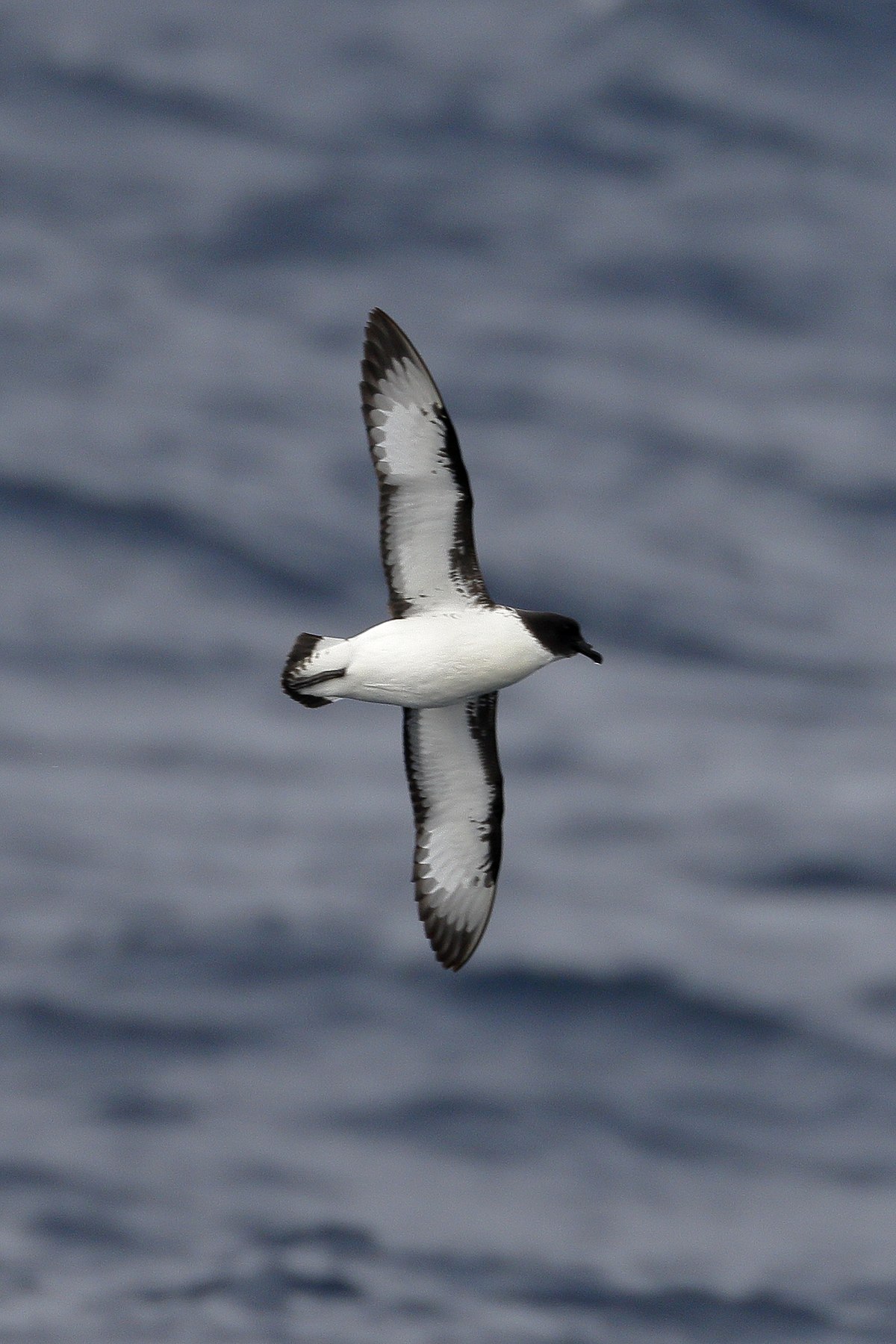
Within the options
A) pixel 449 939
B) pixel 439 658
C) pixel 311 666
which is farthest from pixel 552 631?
pixel 449 939

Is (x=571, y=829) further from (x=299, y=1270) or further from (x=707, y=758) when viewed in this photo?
(x=299, y=1270)

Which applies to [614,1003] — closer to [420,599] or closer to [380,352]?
[420,599]

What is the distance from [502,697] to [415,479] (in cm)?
4801

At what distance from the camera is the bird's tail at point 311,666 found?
13.5 m

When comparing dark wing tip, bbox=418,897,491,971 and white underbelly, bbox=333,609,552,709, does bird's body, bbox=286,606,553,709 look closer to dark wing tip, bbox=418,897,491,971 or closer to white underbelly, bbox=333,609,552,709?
white underbelly, bbox=333,609,552,709

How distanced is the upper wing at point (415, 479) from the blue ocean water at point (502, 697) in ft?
127

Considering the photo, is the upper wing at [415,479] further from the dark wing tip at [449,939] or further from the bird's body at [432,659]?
the dark wing tip at [449,939]

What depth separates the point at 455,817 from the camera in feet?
50.4

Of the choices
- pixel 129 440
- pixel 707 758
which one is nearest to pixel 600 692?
pixel 707 758

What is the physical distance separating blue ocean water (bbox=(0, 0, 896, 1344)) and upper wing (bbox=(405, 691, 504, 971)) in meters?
36.3

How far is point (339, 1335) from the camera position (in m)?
53.6

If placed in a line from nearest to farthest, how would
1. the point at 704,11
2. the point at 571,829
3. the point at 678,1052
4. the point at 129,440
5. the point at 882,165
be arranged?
the point at 678,1052 < the point at 571,829 < the point at 129,440 < the point at 704,11 < the point at 882,165

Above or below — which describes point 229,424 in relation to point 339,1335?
above

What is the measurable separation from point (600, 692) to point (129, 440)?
16.7m
